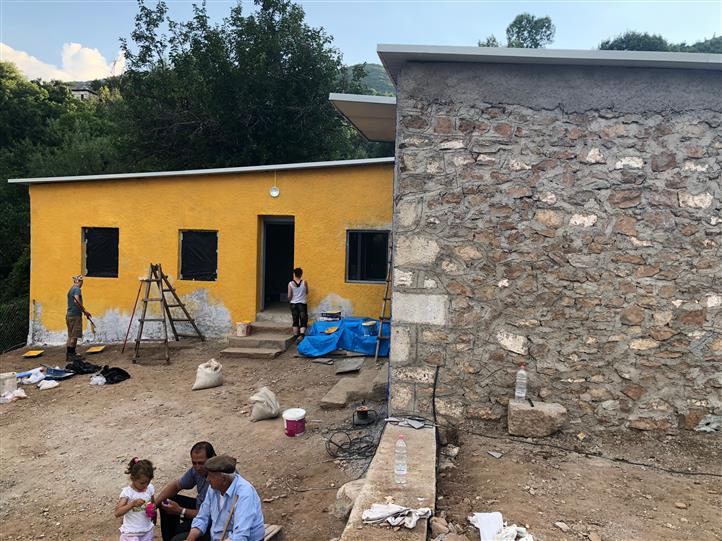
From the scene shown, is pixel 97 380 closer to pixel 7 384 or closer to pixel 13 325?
pixel 7 384

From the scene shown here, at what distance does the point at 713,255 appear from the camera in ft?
15.0

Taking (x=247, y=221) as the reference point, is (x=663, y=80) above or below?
above

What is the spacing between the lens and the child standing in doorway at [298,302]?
34.1ft

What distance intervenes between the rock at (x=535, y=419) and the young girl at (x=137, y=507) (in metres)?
3.22

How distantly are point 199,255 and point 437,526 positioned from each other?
9.12m

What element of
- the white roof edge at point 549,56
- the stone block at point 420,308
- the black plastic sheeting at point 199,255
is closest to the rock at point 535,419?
the stone block at point 420,308

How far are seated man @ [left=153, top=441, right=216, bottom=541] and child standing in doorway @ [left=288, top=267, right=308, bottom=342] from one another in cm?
633

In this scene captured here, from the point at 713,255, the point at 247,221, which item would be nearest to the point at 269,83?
the point at 247,221

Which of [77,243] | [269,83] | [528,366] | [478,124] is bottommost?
[528,366]

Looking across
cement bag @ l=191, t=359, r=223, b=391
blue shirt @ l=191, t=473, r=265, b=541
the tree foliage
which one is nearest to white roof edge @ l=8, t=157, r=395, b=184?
cement bag @ l=191, t=359, r=223, b=391

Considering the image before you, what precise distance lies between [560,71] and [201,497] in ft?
16.2

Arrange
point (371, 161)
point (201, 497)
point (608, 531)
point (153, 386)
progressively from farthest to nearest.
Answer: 1. point (371, 161)
2. point (153, 386)
3. point (201, 497)
4. point (608, 531)

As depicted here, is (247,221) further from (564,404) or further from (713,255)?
(713,255)

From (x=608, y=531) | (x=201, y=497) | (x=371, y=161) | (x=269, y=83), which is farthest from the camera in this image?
(x=269, y=83)
